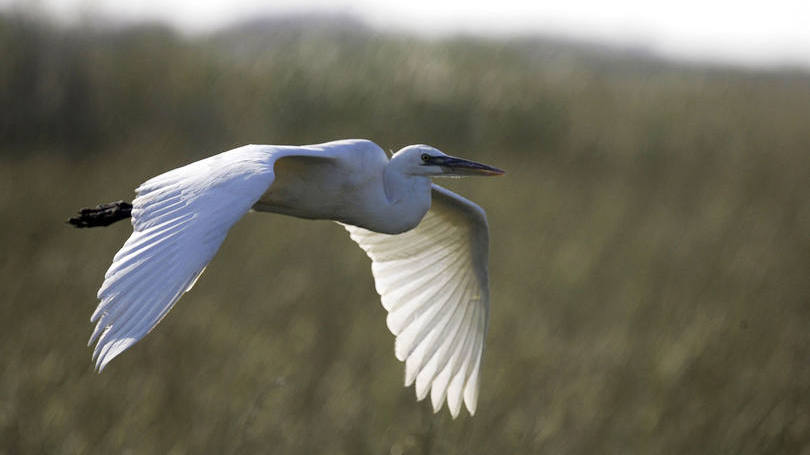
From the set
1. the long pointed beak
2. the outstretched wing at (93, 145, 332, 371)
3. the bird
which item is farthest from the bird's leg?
the long pointed beak

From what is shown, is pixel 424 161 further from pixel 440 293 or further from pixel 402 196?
pixel 440 293

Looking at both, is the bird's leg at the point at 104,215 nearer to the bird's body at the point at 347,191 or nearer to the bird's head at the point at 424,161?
the bird's body at the point at 347,191

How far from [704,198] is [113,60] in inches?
187

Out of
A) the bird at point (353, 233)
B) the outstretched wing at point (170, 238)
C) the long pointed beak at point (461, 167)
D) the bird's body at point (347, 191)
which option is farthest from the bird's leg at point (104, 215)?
the long pointed beak at point (461, 167)

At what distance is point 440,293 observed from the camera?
371 centimetres

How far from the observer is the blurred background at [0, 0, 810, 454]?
4.12m

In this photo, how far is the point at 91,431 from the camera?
3.94 meters

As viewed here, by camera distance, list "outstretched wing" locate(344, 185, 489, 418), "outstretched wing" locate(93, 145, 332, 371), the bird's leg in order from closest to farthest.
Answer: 1. "outstretched wing" locate(93, 145, 332, 371)
2. the bird's leg
3. "outstretched wing" locate(344, 185, 489, 418)

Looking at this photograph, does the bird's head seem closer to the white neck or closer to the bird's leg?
the white neck

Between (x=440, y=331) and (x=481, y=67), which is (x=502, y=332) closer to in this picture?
(x=440, y=331)

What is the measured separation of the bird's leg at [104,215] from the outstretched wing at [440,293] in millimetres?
862

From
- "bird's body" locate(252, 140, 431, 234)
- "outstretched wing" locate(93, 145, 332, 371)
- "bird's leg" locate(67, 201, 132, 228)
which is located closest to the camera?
"outstretched wing" locate(93, 145, 332, 371)

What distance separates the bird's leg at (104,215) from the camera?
3.04 metres

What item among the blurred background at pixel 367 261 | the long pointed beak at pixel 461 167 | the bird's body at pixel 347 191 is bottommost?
the blurred background at pixel 367 261
